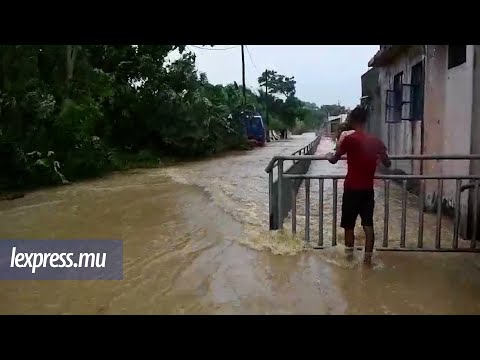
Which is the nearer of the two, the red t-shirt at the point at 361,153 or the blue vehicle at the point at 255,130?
the red t-shirt at the point at 361,153

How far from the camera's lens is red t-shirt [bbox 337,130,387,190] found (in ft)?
16.0

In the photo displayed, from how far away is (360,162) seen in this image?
4895 mm

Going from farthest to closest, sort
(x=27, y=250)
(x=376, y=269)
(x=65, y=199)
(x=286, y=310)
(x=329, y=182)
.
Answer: (x=329, y=182) → (x=65, y=199) → (x=27, y=250) → (x=376, y=269) → (x=286, y=310)

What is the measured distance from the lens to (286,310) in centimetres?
406

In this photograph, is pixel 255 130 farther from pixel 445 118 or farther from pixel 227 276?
pixel 227 276

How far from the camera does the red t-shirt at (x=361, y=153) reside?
193 inches

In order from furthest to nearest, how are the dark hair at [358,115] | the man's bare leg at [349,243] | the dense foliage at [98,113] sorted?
1. the dense foliage at [98,113]
2. the man's bare leg at [349,243]
3. the dark hair at [358,115]

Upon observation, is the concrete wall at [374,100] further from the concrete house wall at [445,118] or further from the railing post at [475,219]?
the railing post at [475,219]

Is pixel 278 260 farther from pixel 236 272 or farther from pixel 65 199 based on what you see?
pixel 65 199

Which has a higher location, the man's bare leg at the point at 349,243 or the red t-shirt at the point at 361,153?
the red t-shirt at the point at 361,153

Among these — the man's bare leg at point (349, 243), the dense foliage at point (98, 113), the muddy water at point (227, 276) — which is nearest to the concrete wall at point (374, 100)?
the muddy water at point (227, 276)

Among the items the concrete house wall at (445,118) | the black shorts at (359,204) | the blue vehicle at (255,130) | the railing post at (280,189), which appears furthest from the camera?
the blue vehicle at (255,130)
